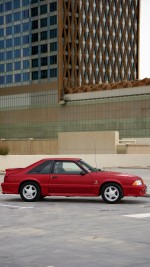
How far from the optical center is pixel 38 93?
374 feet

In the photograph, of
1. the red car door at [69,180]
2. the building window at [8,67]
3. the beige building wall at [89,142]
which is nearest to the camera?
the red car door at [69,180]

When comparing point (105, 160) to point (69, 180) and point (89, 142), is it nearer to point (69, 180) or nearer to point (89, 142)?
point (89, 142)

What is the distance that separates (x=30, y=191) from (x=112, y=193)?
2600mm

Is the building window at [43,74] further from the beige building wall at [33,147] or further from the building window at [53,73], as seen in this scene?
the beige building wall at [33,147]

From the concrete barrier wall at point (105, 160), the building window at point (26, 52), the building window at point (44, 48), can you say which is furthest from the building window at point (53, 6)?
the concrete barrier wall at point (105, 160)

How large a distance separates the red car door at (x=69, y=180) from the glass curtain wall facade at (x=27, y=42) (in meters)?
93.3

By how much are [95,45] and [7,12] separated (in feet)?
65.5

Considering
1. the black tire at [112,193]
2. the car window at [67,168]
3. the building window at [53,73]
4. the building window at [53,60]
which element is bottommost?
the black tire at [112,193]

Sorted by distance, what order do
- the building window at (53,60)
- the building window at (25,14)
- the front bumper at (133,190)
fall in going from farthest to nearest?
the building window at (25,14)
the building window at (53,60)
the front bumper at (133,190)

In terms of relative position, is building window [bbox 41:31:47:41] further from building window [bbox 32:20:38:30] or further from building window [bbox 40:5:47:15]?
building window [bbox 40:5:47:15]

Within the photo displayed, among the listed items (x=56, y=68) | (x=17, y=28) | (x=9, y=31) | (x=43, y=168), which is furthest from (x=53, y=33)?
(x=43, y=168)

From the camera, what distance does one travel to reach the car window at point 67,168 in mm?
17570

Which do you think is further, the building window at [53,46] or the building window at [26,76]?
the building window at [26,76]

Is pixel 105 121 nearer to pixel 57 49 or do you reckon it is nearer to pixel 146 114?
pixel 146 114
